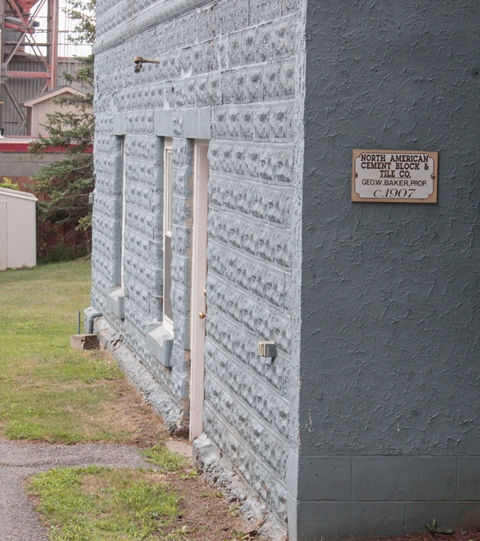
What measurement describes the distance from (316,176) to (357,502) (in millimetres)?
1817

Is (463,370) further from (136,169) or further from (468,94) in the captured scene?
(136,169)

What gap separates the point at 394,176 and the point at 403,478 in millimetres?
1670

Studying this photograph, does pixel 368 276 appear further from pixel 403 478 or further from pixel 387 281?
pixel 403 478

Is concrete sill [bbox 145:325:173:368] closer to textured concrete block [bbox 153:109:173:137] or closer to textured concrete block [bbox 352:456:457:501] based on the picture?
textured concrete block [bbox 153:109:173:137]

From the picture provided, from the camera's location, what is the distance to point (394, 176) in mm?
5574

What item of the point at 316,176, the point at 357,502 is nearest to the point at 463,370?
the point at 357,502

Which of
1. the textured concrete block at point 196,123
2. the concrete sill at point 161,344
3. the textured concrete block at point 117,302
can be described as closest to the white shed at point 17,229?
the textured concrete block at point 117,302

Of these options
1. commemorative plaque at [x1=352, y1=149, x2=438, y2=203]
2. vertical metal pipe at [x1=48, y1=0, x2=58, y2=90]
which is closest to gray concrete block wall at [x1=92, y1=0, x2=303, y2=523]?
commemorative plaque at [x1=352, y1=149, x2=438, y2=203]

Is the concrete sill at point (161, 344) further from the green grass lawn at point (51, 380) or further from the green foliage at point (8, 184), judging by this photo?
the green foliage at point (8, 184)

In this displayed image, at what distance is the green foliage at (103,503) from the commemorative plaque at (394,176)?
2.51m

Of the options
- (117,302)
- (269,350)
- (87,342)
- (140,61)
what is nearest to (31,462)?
(269,350)

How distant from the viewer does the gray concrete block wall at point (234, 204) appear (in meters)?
5.93

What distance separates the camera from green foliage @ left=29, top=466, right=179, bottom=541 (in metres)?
6.34

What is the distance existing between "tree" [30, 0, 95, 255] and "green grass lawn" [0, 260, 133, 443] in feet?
27.3
